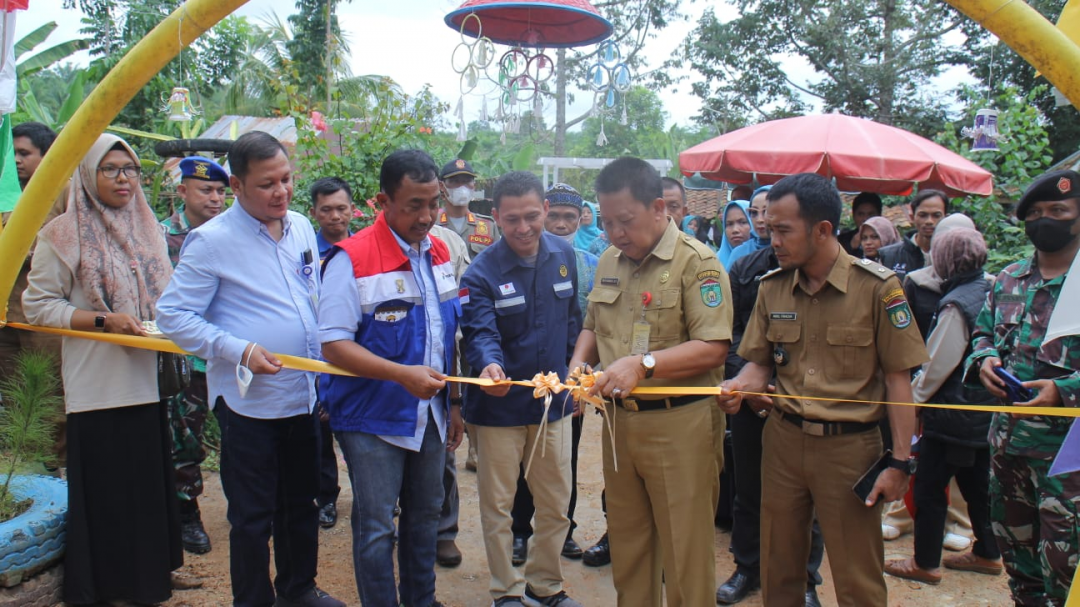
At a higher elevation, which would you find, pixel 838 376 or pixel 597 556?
pixel 838 376

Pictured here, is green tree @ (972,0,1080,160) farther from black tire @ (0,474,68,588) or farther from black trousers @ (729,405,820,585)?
black tire @ (0,474,68,588)

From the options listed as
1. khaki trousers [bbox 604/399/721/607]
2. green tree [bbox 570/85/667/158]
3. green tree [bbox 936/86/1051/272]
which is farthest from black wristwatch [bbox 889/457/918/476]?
green tree [bbox 570/85/667/158]

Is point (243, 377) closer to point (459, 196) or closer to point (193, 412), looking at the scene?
point (193, 412)

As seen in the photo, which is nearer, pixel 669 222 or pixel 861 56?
pixel 669 222

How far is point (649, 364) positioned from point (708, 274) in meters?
0.51

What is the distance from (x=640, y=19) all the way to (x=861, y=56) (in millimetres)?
6040

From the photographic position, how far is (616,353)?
352cm

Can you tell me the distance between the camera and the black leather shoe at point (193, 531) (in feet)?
15.6

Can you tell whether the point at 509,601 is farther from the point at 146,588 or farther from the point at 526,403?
the point at 146,588

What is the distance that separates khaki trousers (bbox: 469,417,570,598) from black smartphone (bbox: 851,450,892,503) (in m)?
1.50

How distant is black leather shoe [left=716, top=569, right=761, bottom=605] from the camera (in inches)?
168

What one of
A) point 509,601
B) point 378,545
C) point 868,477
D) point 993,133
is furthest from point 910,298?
point 993,133

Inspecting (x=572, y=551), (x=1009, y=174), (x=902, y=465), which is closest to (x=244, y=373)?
(x=572, y=551)

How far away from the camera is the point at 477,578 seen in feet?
15.0
